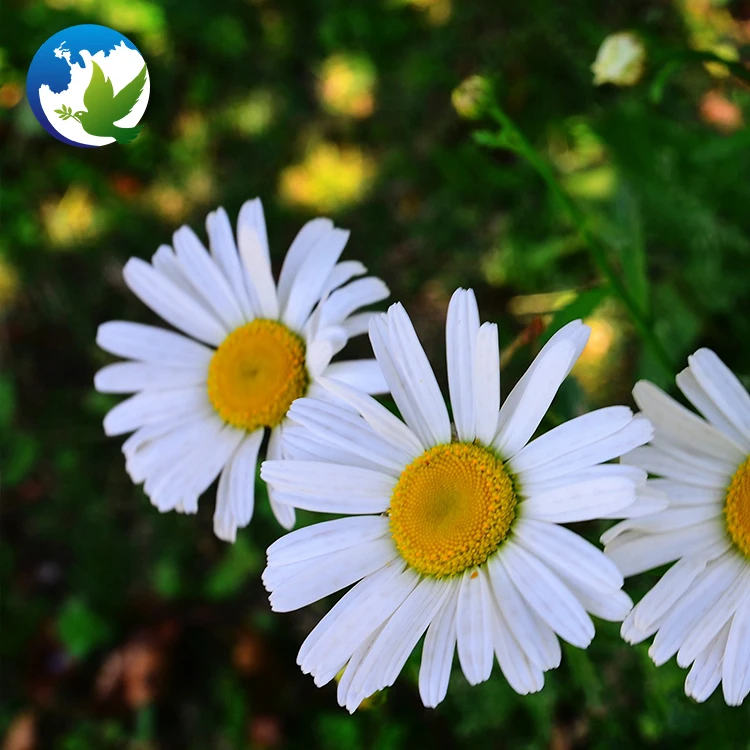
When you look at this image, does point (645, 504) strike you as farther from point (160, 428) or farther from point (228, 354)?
point (160, 428)

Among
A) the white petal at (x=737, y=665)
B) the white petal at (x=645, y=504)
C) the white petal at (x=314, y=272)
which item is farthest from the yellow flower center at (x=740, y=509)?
the white petal at (x=314, y=272)

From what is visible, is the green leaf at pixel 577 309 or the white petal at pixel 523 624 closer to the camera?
the white petal at pixel 523 624

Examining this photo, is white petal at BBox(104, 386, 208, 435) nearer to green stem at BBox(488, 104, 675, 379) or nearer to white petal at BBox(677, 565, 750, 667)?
green stem at BBox(488, 104, 675, 379)

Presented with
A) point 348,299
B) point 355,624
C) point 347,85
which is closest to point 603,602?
point 355,624

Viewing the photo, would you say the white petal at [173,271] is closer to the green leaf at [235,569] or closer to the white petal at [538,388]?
the white petal at [538,388]

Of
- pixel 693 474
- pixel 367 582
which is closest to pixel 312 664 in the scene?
pixel 367 582

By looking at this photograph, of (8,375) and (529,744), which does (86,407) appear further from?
(529,744)
